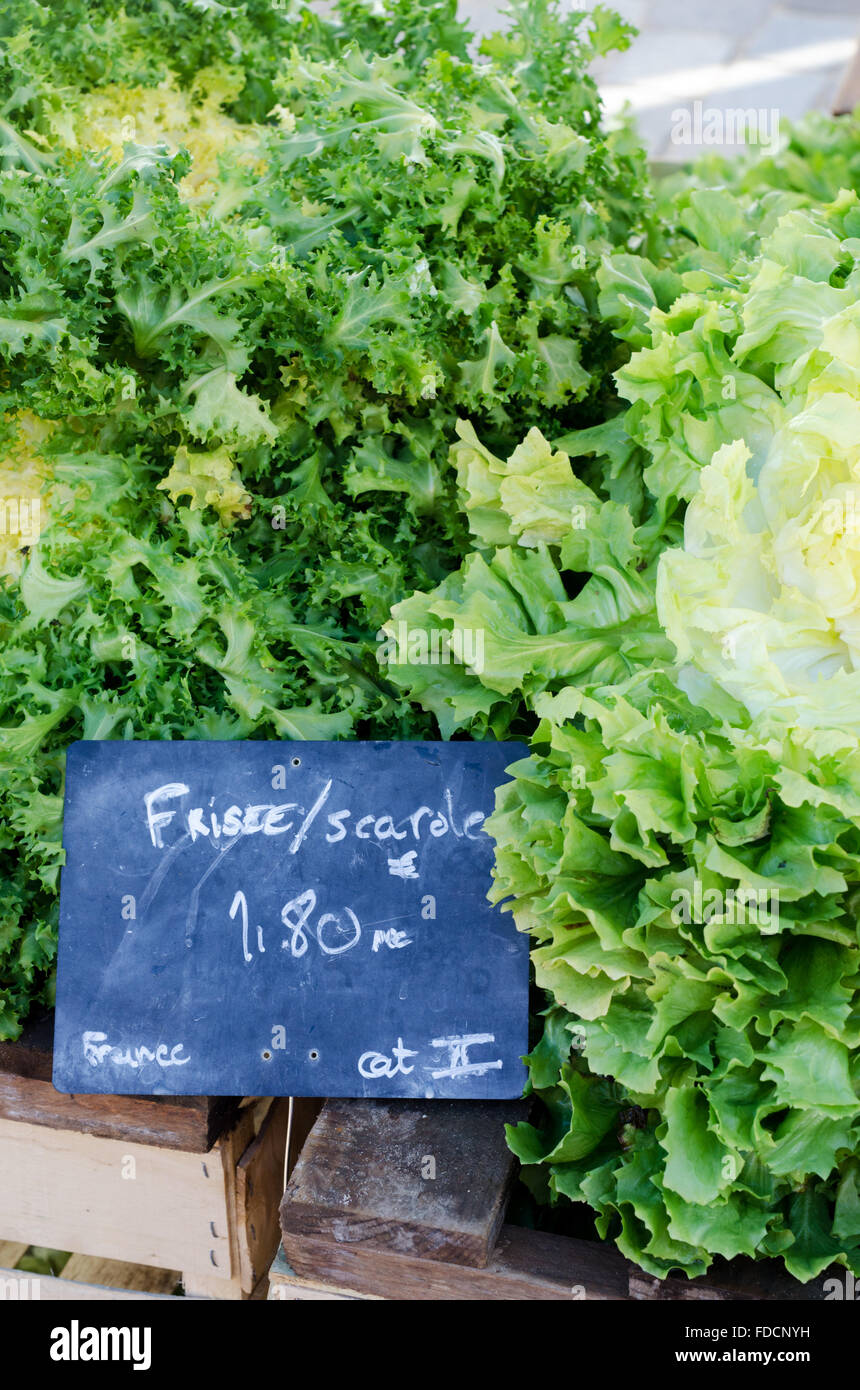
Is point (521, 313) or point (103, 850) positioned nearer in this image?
point (103, 850)

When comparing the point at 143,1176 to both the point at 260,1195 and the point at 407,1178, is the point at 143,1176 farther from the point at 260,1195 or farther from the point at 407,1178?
the point at 407,1178

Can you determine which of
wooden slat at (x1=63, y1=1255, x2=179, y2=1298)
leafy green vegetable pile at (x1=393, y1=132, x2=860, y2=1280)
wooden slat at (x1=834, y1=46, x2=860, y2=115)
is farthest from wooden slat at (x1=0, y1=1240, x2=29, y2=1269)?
wooden slat at (x1=834, y1=46, x2=860, y2=115)

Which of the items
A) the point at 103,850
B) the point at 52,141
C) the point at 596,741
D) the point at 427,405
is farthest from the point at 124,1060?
the point at 52,141

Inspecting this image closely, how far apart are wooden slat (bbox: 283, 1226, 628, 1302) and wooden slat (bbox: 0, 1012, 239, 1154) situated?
0.67ft

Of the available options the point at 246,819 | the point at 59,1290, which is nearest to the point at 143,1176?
the point at 59,1290

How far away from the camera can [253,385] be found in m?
1.68

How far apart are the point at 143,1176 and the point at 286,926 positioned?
0.41 metres

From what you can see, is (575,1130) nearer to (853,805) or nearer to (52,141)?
(853,805)

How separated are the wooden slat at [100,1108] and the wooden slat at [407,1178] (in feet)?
0.50

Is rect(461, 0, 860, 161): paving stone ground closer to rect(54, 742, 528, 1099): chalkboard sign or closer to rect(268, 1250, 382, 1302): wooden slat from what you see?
rect(54, 742, 528, 1099): chalkboard sign

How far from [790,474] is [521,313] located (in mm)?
502

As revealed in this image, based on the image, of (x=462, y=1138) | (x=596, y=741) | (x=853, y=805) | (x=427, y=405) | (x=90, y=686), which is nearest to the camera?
(x=853, y=805)
